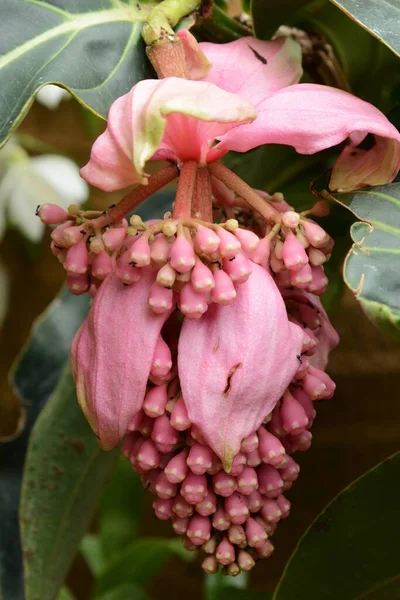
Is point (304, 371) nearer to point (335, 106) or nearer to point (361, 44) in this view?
point (335, 106)

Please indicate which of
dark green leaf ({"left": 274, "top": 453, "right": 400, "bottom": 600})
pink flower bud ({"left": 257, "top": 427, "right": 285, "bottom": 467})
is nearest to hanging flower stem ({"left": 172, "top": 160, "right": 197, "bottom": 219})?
pink flower bud ({"left": 257, "top": 427, "right": 285, "bottom": 467})

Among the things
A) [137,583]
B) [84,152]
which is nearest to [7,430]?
[137,583]

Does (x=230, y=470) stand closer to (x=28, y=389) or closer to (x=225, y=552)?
(x=225, y=552)

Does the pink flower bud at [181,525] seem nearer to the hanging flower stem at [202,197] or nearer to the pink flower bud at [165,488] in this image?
the pink flower bud at [165,488]

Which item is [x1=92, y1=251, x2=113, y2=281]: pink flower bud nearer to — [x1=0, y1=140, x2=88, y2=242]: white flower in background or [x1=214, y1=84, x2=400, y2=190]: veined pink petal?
[x1=214, y1=84, x2=400, y2=190]: veined pink petal

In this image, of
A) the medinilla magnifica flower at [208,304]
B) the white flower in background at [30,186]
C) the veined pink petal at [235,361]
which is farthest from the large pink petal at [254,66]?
the white flower in background at [30,186]

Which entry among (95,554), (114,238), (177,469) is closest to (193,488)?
(177,469)
